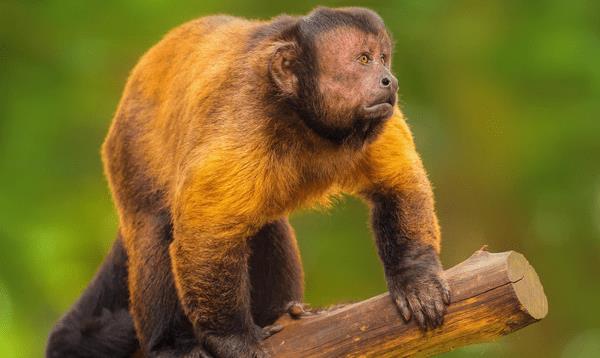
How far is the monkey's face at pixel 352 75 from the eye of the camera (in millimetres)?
9016

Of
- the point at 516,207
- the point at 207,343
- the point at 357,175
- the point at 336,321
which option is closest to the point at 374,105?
the point at 357,175

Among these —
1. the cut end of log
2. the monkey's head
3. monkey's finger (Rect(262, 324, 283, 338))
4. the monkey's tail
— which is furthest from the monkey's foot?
the monkey's tail

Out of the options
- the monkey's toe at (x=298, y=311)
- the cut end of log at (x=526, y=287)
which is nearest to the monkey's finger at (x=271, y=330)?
the monkey's toe at (x=298, y=311)

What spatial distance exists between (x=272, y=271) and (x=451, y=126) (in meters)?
8.62

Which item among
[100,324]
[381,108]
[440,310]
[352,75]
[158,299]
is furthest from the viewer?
[100,324]

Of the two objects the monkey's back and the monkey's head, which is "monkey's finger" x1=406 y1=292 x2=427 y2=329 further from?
the monkey's back

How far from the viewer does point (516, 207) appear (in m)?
18.3

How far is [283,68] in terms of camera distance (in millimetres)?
9359

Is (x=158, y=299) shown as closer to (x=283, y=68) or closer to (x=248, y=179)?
(x=248, y=179)

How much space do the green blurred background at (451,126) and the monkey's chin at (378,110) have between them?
8.71 m

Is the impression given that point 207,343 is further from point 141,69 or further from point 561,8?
point 561,8

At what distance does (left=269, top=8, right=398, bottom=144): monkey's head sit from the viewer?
29.6 feet

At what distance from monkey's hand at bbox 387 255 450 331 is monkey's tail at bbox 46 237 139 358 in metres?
2.61

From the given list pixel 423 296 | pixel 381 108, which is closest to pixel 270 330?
pixel 423 296
